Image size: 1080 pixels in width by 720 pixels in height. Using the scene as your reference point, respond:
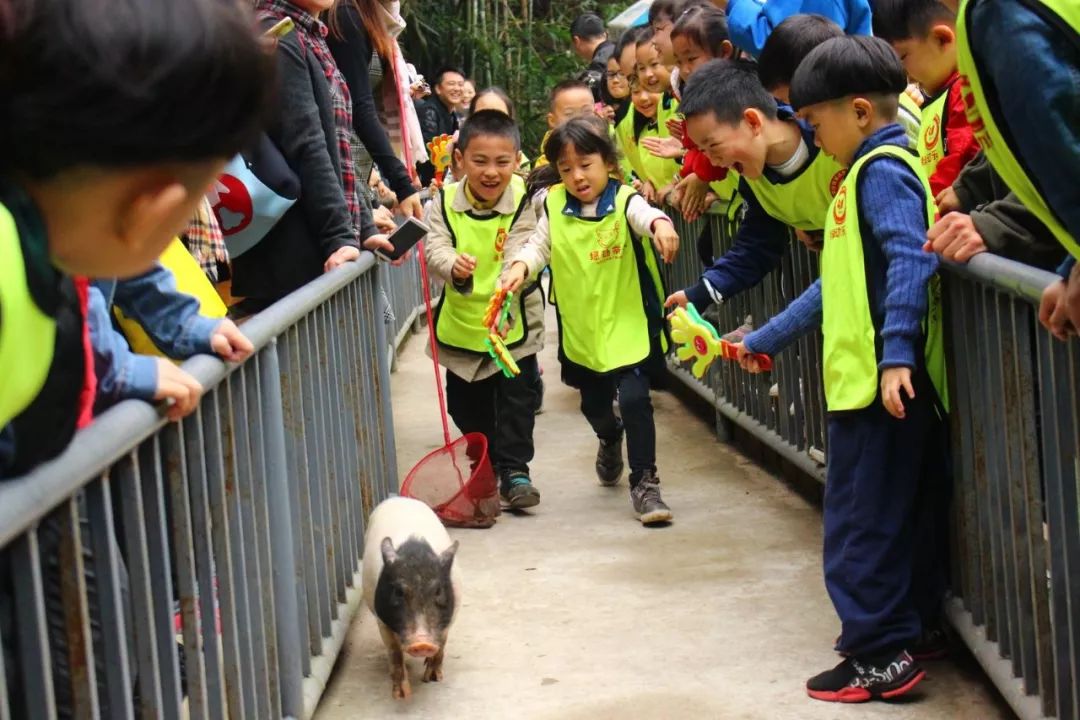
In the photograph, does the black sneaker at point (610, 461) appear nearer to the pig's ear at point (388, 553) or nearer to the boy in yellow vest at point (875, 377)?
the pig's ear at point (388, 553)

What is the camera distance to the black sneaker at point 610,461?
265 inches

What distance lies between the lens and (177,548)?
287 centimetres

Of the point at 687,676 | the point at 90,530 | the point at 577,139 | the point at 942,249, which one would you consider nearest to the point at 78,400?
the point at 90,530

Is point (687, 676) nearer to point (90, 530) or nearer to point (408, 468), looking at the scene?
point (90, 530)

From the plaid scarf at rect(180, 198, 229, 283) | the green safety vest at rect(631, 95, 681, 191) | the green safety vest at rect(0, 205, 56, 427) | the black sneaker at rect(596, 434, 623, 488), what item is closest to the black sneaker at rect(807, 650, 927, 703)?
the plaid scarf at rect(180, 198, 229, 283)

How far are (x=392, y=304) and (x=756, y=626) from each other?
6707 mm

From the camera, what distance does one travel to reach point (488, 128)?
21.6 ft

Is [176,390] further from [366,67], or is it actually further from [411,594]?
[366,67]

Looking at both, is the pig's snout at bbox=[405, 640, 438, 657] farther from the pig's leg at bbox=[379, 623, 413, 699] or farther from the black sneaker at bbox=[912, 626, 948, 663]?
the black sneaker at bbox=[912, 626, 948, 663]

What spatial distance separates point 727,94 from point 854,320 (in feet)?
4.73

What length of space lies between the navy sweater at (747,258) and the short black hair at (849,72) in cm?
126

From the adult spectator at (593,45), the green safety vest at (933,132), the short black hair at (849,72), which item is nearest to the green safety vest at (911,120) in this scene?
the green safety vest at (933,132)

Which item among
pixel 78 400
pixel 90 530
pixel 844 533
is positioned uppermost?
pixel 78 400

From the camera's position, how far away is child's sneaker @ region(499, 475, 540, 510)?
6387mm
